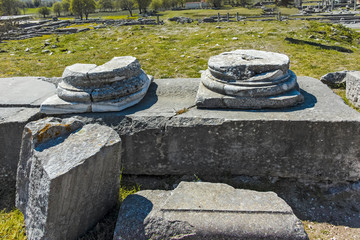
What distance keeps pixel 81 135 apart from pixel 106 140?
10.9 inches

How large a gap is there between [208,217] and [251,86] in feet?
5.13

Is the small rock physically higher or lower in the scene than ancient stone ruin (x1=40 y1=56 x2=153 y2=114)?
lower

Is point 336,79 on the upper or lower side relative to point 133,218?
upper

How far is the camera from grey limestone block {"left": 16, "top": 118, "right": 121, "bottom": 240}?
2.10 m

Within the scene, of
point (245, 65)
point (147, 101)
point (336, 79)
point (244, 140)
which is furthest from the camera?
point (336, 79)

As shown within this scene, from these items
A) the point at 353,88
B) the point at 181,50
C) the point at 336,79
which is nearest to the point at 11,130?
the point at 353,88

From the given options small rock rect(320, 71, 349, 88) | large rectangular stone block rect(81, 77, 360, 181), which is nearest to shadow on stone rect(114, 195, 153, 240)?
large rectangular stone block rect(81, 77, 360, 181)

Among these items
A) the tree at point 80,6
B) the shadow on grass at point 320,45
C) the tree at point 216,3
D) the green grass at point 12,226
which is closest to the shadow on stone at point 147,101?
the green grass at point 12,226

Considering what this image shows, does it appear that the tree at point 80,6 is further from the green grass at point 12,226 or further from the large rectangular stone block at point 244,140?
the green grass at point 12,226

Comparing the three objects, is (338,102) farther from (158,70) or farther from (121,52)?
(121,52)

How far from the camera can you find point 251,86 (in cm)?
308

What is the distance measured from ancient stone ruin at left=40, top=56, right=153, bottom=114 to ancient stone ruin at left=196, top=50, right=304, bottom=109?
0.94 metres

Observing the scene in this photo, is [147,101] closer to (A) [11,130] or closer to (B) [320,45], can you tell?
(A) [11,130]

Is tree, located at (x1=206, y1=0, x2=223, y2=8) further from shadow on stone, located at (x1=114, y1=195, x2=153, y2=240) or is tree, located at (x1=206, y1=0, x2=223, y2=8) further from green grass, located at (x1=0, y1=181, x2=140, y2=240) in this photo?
shadow on stone, located at (x1=114, y1=195, x2=153, y2=240)
